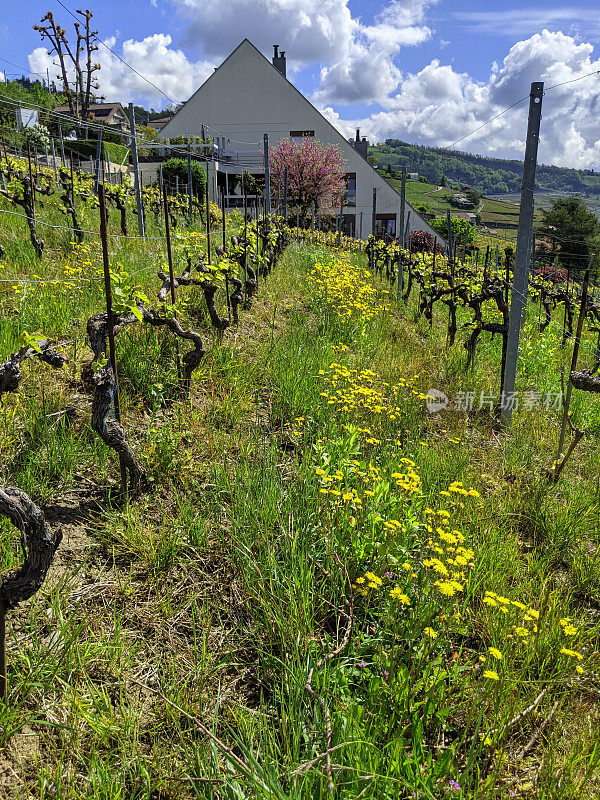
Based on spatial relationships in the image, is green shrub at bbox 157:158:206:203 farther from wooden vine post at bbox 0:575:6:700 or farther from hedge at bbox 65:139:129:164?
wooden vine post at bbox 0:575:6:700

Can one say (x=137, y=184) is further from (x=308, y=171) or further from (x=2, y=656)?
(x=308, y=171)

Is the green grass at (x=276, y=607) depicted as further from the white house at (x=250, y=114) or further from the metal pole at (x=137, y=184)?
the white house at (x=250, y=114)

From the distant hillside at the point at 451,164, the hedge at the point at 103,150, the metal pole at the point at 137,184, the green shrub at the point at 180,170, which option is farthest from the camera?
the distant hillside at the point at 451,164

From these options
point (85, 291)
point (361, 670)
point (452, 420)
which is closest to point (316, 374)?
point (452, 420)

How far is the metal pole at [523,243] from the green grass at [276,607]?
1.90 ft

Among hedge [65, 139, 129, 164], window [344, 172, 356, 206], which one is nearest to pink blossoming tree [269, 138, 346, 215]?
window [344, 172, 356, 206]

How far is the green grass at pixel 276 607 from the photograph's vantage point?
61.8 inches

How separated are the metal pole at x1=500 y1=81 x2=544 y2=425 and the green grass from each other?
1.90 feet

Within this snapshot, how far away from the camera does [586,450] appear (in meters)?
4.29

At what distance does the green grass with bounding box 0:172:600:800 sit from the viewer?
Result: 1569mm

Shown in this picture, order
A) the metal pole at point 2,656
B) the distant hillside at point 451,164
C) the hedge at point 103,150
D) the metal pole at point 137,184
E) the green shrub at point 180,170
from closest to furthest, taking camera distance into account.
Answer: the metal pole at point 2,656, the metal pole at point 137,184, the green shrub at point 180,170, the hedge at point 103,150, the distant hillside at point 451,164

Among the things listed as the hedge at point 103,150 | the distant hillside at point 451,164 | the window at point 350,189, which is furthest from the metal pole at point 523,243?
the distant hillside at point 451,164

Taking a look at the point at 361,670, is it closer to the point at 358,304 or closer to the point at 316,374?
the point at 316,374

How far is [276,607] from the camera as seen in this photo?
204cm
